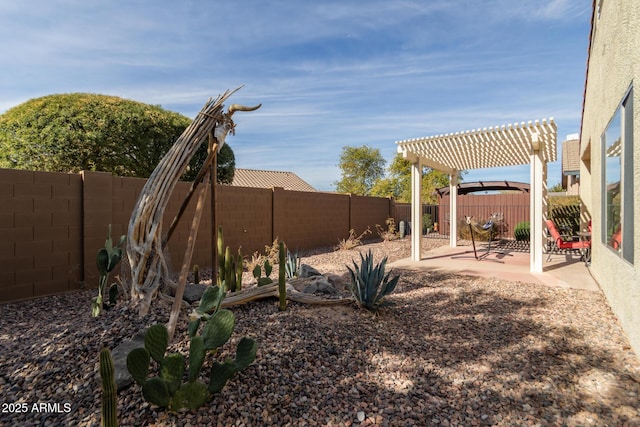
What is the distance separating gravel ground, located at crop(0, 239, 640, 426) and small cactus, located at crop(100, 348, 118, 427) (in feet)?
1.16

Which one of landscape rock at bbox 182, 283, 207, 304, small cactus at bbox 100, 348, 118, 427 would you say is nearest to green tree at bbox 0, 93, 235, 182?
landscape rock at bbox 182, 283, 207, 304

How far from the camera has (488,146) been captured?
8.87 meters

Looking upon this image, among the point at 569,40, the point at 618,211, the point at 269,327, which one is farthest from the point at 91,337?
the point at 569,40

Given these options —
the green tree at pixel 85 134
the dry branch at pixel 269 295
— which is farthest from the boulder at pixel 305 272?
the green tree at pixel 85 134

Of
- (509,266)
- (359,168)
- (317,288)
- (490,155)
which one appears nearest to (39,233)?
(317,288)

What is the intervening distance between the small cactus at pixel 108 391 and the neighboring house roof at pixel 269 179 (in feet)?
77.5

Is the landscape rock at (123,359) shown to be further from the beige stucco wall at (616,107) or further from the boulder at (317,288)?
the beige stucco wall at (616,107)

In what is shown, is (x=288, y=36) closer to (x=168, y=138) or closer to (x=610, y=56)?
(x=168, y=138)

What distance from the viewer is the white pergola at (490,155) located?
7000 millimetres

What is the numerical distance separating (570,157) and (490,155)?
14040mm

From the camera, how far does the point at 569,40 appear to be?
24.6ft

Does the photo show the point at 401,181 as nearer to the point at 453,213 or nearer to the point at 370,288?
the point at 453,213

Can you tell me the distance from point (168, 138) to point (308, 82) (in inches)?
156

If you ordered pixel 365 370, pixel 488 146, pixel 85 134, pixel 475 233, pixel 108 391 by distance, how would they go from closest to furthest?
1. pixel 108 391
2. pixel 365 370
3. pixel 85 134
4. pixel 488 146
5. pixel 475 233
